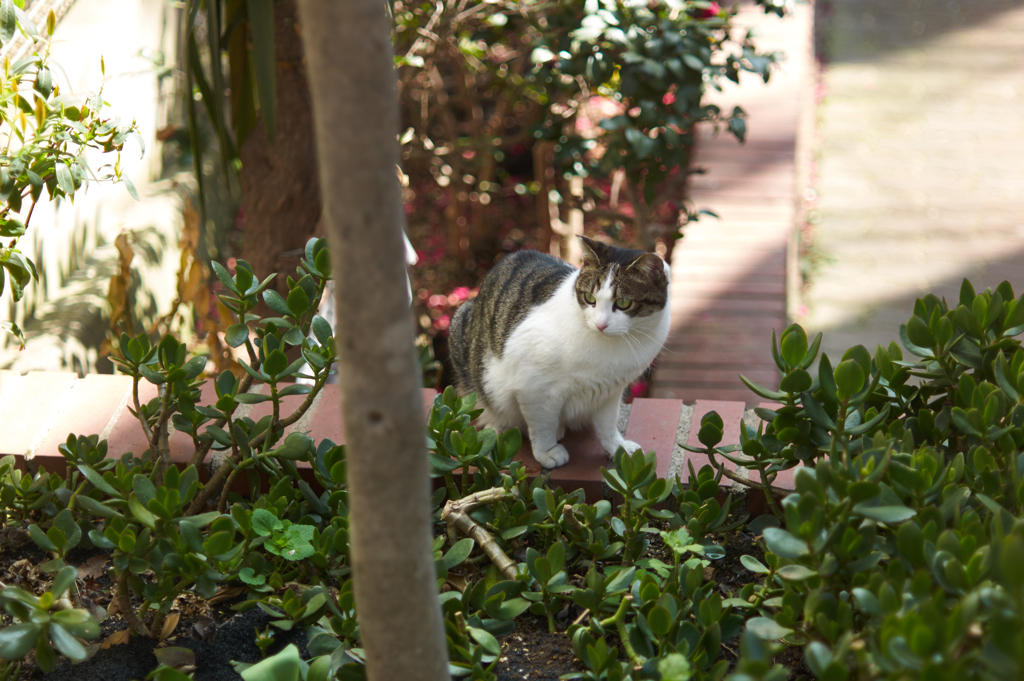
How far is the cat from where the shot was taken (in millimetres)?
A: 1845

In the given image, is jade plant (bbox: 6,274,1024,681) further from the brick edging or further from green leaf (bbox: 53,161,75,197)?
green leaf (bbox: 53,161,75,197)

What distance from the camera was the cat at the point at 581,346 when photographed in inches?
72.6

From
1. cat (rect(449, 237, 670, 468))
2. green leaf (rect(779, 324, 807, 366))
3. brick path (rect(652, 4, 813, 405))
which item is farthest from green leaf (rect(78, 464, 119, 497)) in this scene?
brick path (rect(652, 4, 813, 405))

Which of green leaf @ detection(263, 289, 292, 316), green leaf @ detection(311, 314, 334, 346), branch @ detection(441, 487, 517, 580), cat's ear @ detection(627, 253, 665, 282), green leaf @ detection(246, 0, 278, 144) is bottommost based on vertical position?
branch @ detection(441, 487, 517, 580)

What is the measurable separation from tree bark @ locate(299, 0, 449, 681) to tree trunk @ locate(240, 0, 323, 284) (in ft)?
6.29

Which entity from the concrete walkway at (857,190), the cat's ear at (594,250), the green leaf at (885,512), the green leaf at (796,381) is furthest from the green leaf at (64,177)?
the concrete walkway at (857,190)

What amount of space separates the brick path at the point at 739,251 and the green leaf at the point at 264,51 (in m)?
1.61

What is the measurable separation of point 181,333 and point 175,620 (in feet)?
7.71

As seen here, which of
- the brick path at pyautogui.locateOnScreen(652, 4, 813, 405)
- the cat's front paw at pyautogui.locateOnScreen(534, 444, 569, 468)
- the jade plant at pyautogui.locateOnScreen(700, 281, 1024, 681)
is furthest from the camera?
the brick path at pyautogui.locateOnScreen(652, 4, 813, 405)

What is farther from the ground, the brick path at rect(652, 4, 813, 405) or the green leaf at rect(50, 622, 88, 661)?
the brick path at rect(652, 4, 813, 405)

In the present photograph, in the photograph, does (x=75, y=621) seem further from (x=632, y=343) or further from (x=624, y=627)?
(x=632, y=343)

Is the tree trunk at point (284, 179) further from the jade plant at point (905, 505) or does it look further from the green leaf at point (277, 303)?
the jade plant at point (905, 505)

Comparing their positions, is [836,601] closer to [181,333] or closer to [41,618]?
[41,618]

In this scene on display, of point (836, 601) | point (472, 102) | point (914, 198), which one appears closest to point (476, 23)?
point (472, 102)
